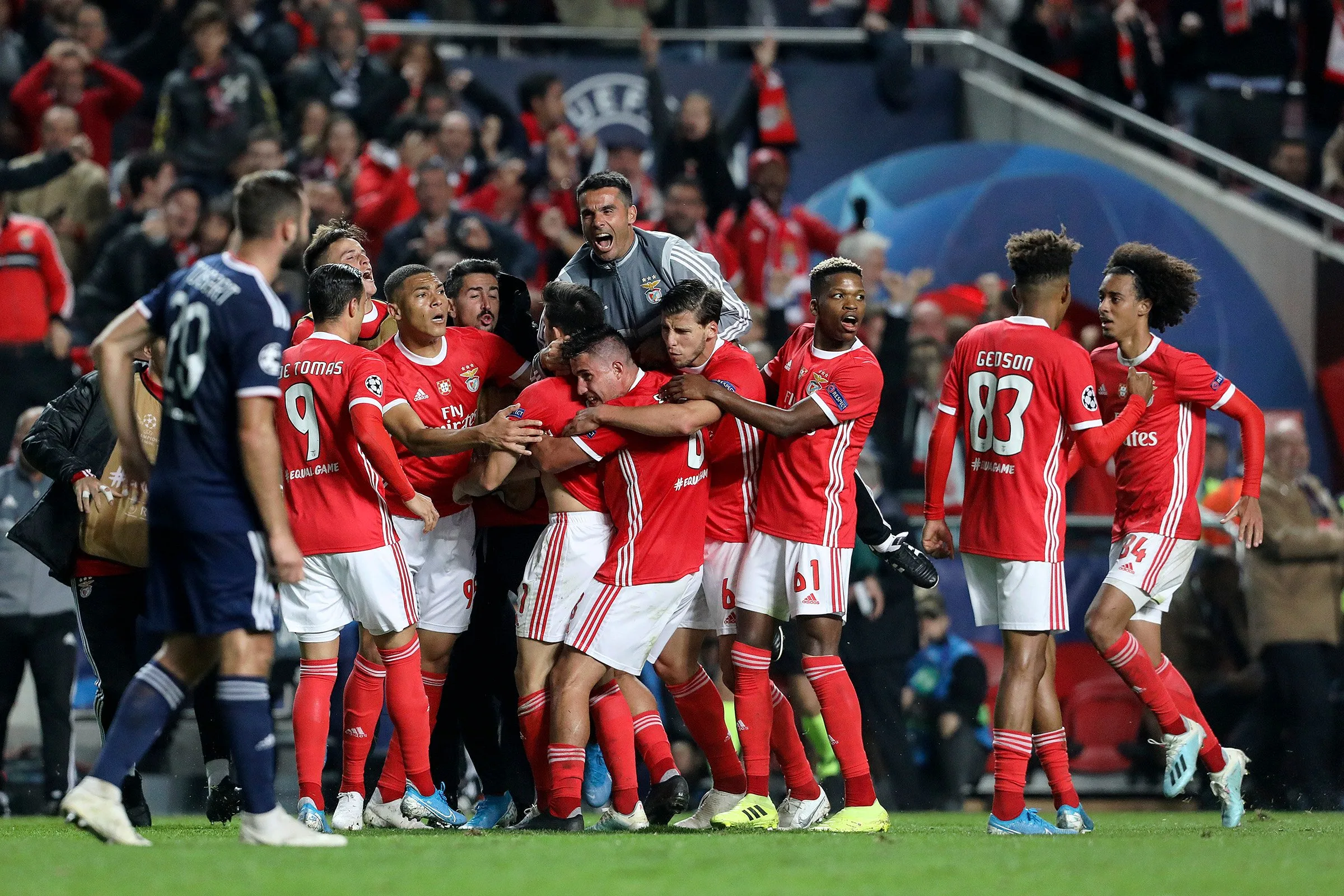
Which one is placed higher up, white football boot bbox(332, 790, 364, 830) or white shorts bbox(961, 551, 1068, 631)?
white shorts bbox(961, 551, 1068, 631)

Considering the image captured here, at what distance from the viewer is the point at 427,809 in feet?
24.4

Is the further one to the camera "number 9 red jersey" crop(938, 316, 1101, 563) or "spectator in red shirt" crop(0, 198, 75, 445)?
"spectator in red shirt" crop(0, 198, 75, 445)

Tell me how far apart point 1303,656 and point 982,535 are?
419 centimetres

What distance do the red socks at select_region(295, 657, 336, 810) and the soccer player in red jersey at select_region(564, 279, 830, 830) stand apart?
145cm

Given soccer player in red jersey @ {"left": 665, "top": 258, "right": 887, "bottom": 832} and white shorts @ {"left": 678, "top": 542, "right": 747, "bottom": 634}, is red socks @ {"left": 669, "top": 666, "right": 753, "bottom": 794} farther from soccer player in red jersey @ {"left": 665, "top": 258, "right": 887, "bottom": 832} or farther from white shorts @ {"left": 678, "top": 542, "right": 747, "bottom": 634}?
white shorts @ {"left": 678, "top": 542, "right": 747, "bottom": 634}

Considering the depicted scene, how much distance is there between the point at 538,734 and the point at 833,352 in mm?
2097

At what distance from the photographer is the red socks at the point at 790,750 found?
7344 mm

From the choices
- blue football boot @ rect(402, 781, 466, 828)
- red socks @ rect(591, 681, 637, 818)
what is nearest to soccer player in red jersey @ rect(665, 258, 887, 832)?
red socks @ rect(591, 681, 637, 818)

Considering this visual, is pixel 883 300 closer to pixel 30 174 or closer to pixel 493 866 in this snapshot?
pixel 30 174

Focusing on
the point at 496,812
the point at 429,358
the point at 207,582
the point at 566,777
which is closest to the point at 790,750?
the point at 566,777

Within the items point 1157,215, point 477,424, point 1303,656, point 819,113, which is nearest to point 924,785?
point 1303,656

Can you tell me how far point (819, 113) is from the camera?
1583cm

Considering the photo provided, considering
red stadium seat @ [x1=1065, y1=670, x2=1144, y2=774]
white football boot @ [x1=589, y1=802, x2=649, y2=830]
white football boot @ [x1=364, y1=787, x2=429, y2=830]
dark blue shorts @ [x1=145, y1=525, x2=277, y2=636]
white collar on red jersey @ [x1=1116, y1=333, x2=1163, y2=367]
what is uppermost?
white collar on red jersey @ [x1=1116, y1=333, x2=1163, y2=367]

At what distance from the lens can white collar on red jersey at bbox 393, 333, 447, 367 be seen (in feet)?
25.0
